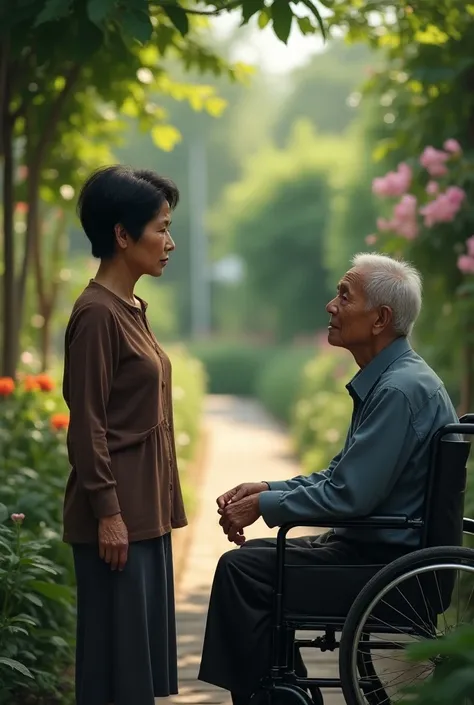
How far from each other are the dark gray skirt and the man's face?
74cm

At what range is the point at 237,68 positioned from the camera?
8172mm

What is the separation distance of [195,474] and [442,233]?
Result: 5.14 metres

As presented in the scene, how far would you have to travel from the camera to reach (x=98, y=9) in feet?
12.6

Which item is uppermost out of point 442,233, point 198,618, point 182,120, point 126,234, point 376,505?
point 182,120

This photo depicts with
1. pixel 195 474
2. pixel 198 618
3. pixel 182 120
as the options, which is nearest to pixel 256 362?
pixel 195 474

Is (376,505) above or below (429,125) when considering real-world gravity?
below

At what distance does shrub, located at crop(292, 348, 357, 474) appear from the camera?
11.5 meters

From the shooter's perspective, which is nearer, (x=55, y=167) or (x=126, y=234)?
(x=126, y=234)

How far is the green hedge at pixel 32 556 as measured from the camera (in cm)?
411

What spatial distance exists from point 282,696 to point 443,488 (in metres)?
0.66

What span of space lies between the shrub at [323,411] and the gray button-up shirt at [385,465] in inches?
279

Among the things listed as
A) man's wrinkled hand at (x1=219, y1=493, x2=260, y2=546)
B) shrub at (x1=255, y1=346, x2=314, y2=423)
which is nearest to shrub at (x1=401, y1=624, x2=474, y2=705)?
man's wrinkled hand at (x1=219, y1=493, x2=260, y2=546)

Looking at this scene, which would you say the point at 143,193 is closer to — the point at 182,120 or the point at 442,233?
the point at 442,233

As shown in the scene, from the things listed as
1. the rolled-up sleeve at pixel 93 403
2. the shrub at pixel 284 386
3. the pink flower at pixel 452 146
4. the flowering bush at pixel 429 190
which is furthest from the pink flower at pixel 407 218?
the shrub at pixel 284 386
